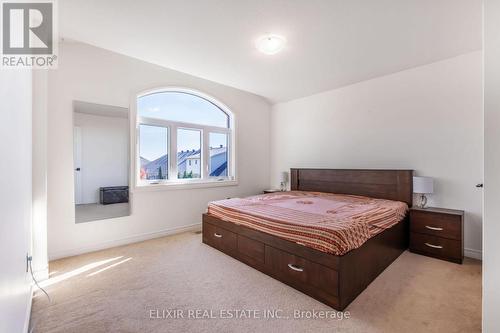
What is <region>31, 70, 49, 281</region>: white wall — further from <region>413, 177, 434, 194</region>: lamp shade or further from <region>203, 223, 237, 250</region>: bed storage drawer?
<region>413, 177, 434, 194</region>: lamp shade

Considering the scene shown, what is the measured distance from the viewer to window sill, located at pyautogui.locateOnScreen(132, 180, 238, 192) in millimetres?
3416

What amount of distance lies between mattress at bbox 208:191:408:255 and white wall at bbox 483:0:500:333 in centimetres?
81

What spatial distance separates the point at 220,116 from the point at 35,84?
281cm

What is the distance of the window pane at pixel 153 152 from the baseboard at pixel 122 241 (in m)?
0.87

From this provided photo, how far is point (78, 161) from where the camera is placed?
3.00m

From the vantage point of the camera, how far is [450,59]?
9.91 feet

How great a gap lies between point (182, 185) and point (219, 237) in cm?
130

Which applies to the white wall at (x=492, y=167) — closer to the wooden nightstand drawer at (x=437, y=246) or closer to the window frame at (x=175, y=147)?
the wooden nightstand drawer at (x=437, y=246)

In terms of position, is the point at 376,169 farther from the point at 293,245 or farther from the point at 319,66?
the point at 293,245

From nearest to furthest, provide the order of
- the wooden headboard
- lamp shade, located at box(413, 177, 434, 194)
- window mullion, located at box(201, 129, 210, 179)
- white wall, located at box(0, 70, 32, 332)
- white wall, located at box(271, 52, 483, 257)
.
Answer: white wall, located at box(0, 70, 32, 332) < white wall, located at box(271, 52, 483, 257) < lamp shade, located at box(413, 177, 434, 194) < the wooden headboard < window mullion, located at box(201, 129, 210, 179)

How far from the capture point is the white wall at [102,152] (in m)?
3.06

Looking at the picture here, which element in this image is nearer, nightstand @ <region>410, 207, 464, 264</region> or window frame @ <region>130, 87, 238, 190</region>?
nightstand @ <region>410, 207, 464, 264</region>

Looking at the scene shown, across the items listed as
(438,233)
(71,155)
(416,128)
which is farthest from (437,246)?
(71,155)

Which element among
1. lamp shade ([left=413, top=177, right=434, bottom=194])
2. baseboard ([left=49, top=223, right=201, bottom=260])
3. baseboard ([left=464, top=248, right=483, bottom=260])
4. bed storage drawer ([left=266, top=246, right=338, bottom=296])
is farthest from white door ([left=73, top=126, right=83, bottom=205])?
baseboard ([left=464, top=248, right=483, bottom=260])
